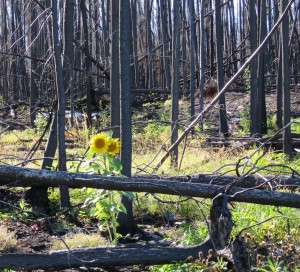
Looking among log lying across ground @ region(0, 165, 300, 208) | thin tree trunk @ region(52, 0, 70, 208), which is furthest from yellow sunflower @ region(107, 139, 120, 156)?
thin tree trunk @ region(52, 0, 70, 208)

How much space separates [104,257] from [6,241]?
53.2 inches

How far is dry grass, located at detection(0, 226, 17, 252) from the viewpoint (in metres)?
4.88

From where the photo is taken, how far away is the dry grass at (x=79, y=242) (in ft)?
16.3

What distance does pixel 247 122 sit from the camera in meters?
13.6

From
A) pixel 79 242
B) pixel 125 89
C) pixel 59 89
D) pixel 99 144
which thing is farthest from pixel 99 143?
pixel 59 89

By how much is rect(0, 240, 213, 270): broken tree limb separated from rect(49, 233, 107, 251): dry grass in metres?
0.91

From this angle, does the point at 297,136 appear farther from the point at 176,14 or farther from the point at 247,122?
the point at 176,14

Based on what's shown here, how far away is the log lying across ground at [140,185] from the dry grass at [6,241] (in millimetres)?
1283

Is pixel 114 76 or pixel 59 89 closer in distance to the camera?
pixel 59 89

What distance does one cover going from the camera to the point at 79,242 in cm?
504

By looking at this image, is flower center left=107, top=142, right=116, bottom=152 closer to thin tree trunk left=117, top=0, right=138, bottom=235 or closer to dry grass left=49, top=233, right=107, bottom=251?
thin tree trunk left=117, top=0, right=138, bottom=235

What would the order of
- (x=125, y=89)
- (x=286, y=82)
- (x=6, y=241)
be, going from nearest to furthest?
(x=6, y=241)
(x=125, y=89)
(x=286, y=82)

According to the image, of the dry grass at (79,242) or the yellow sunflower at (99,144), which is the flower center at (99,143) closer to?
the yellow sunflower at (99,144)

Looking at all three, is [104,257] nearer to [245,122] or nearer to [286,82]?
[286,82]
